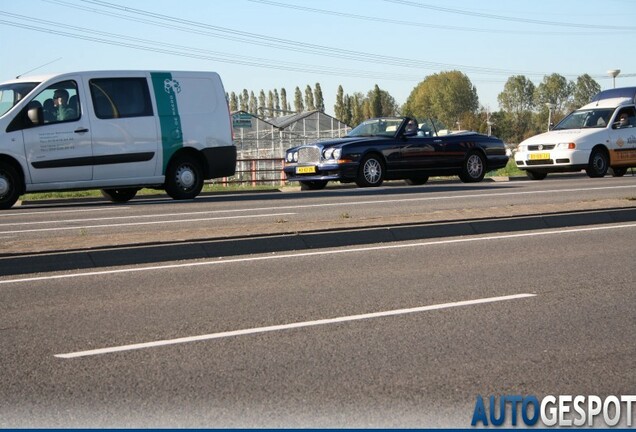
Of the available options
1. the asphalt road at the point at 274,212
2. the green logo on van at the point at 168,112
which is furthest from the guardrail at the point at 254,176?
the asphalt road at the point at 274,212

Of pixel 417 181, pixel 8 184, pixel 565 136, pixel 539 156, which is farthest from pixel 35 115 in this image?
pixel 565 136

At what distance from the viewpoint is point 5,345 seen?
672 centimetres

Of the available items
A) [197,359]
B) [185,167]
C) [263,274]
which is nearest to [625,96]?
[185,167]

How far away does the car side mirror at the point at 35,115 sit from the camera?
58.0 feet

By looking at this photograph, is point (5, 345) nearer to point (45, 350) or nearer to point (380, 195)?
point (45, 350)

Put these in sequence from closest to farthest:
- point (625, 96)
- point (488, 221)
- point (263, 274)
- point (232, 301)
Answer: point (232, 301) → point (263, 274) → point (488, 221) → point (625, 96)

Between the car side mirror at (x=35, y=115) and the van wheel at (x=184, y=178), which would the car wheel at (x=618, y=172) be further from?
the car side mirror at (x=35, y=115)

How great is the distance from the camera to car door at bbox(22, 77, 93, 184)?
17.9 meters

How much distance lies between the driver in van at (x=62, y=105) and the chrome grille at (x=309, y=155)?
645 centimetres

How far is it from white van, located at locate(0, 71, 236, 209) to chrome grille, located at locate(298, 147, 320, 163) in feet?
10.7

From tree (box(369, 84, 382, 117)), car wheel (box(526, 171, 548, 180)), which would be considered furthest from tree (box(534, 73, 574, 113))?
car wheel (box(526, 171, 548, 180))

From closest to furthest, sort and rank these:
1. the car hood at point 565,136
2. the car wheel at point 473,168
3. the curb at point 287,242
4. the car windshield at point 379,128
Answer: the curb at point 287,242 → the car windshield at point 379,128 → the car wheel at point 473,168 → the car hood at point 565,136

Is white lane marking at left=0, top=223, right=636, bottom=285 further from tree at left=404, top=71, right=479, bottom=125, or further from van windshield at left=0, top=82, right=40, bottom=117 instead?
tree at left=404, top=71, right=479, bottom=125

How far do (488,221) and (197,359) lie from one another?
24.4ft
